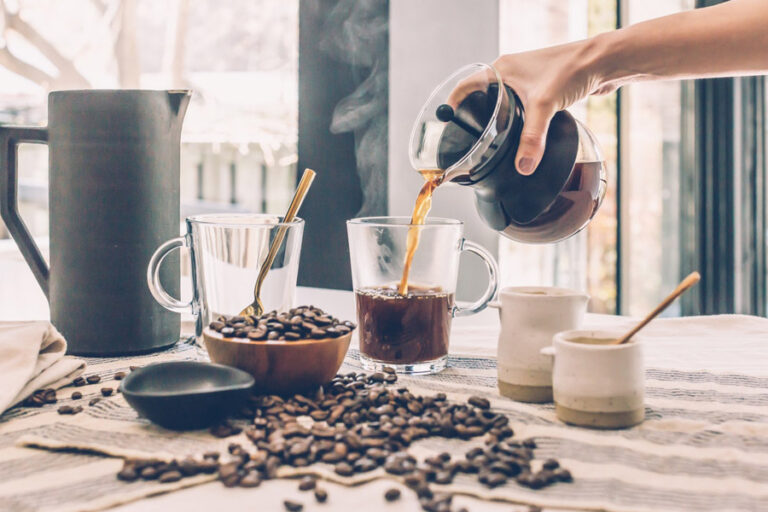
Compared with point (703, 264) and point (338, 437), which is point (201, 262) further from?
point (703, 264)

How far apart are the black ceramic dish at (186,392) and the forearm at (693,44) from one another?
2.68 ft

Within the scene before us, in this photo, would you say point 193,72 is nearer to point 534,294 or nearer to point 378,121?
point 378,121

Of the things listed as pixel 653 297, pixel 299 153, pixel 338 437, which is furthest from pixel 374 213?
pixel 653 297

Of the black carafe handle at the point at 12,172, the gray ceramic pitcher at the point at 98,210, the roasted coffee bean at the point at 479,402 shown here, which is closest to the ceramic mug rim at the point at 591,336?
the roasted coffee bean at the point at 479,402

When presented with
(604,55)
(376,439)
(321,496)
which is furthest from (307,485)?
(604,55)

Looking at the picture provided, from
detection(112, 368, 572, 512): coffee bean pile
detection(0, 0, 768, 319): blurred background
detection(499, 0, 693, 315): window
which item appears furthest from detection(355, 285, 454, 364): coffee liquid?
detection(499, 0, 693, 315): window

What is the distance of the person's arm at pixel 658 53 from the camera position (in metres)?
1.28

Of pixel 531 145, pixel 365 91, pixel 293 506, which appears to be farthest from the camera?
pixel 365 91

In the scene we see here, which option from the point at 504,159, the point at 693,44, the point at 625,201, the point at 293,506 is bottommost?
the point at 293,506

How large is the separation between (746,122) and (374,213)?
1.53m

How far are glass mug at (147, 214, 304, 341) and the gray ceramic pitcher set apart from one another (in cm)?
8

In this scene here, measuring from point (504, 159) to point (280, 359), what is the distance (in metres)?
0.41

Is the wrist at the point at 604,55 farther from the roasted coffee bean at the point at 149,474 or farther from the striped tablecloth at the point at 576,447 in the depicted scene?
the roasted coffee bean at the point at 149,474

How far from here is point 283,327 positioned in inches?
40.8
